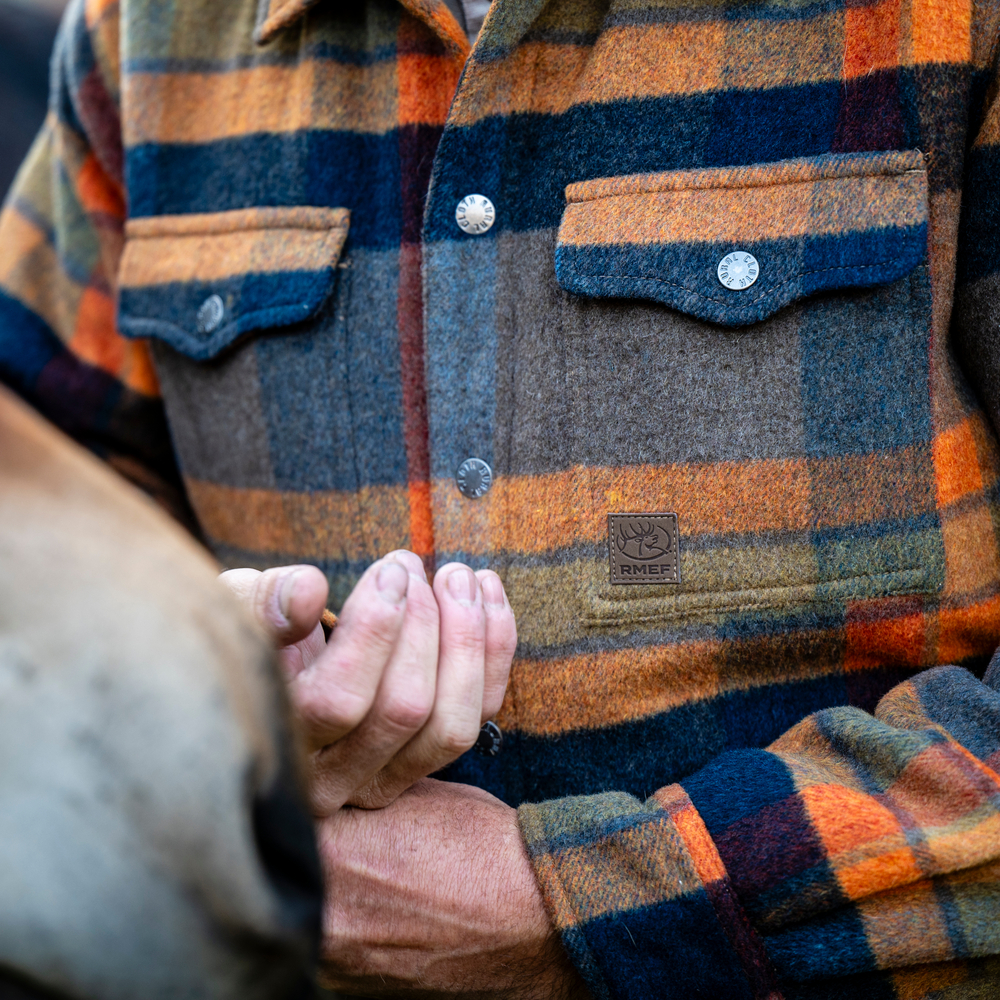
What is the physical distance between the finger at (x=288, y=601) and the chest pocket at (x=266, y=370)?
0.24m

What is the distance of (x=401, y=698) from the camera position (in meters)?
0.57

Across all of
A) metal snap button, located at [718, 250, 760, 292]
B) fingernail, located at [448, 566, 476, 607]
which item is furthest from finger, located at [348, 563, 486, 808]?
metal snap button, located at [718, 250, 760, 292]

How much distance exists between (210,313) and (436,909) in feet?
1.95

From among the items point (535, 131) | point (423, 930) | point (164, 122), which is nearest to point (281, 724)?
point (423, 930)

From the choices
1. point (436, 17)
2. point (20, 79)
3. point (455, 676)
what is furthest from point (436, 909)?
point (20, 79)

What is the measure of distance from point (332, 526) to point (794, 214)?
50 cm

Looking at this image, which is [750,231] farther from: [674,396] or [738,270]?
[674,396]

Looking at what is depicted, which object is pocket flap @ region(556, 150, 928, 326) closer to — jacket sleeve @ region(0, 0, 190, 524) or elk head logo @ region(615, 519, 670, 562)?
elk head logo @ region(615, 519, 670, 562)

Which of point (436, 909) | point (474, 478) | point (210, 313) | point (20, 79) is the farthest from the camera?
point (20, 79)

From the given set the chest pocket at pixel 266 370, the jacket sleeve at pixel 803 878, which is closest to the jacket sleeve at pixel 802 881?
the jacket sleeve at pixel 803 878

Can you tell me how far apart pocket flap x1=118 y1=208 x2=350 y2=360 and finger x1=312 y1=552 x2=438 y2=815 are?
1.14 feet

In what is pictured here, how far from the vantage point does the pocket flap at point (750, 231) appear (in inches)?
27.3

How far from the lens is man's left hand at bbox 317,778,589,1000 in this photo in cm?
64

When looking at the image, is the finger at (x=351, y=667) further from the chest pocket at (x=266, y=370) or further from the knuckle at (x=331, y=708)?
the chest pocket at (x=266, y=370)
